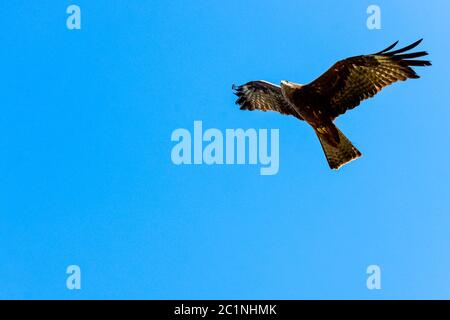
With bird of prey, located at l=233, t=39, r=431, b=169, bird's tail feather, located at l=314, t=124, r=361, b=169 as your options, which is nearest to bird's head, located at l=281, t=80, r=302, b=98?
bird of prey, located at l=233, t=39, r=431, b=169

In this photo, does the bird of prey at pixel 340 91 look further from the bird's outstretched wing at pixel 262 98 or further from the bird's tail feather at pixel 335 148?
the bird's outstretched wing at pixel 262 98

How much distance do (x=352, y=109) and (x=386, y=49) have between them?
95cm

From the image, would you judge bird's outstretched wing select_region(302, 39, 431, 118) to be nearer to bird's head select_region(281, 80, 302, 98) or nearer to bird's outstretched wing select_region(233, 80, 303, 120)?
bird's head select_region(281, 80, 302, 98)

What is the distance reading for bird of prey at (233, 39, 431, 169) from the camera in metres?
9.54

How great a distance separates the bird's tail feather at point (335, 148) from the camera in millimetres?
9906

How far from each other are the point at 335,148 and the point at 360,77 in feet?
3.13

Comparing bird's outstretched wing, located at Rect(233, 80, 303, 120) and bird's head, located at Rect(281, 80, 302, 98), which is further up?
bird's outstretched wing, located at Rect(233, 80, 303, 120)

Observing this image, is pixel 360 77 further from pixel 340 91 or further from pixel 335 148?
pixel 335 148
